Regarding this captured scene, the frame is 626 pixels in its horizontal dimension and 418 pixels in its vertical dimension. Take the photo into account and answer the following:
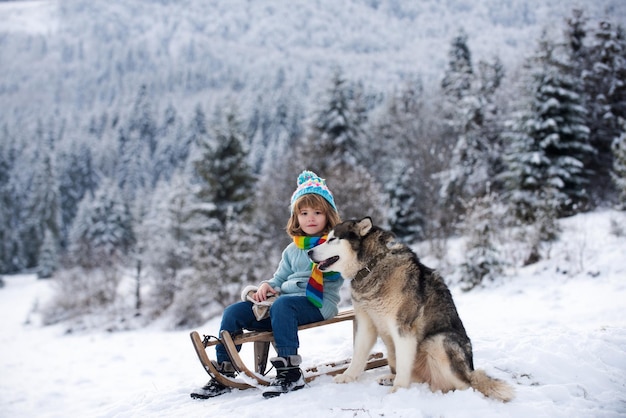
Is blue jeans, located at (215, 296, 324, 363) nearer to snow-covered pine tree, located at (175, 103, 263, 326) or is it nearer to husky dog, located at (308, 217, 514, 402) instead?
husky dog, located at (308, 217, 514, 402)

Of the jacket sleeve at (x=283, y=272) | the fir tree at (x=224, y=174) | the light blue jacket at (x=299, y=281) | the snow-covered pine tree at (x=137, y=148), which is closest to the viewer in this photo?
the light blue jacket at (x=299, y=281)

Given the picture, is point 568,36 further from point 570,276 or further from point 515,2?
point 515,2

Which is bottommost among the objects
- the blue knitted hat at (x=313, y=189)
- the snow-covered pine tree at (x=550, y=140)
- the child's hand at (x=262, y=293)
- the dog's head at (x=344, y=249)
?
the child's hand at (x=262, y=293)

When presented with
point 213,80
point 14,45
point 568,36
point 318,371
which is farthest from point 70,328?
point 14,45

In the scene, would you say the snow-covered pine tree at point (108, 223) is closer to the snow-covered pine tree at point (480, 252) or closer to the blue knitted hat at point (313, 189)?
the snow-covered pine tree at point (480, 252)

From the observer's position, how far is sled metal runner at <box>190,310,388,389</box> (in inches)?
134

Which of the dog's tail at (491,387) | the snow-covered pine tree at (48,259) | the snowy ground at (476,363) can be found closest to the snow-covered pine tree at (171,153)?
the snow-covered pine tree at (48,259)

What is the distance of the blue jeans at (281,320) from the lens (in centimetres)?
338

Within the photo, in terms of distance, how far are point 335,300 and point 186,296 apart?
1553 centimetres

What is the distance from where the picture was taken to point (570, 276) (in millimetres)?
8711

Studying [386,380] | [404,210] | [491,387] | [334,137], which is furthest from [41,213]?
[491,387]

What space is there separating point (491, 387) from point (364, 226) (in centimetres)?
145

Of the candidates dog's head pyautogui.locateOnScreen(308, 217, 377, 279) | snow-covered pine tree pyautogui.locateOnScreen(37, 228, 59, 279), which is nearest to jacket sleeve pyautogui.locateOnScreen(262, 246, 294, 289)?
dog's head pyautogui.locateOnScreen(308, 217, 377, 279)

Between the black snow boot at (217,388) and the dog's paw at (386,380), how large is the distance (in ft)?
4.20
